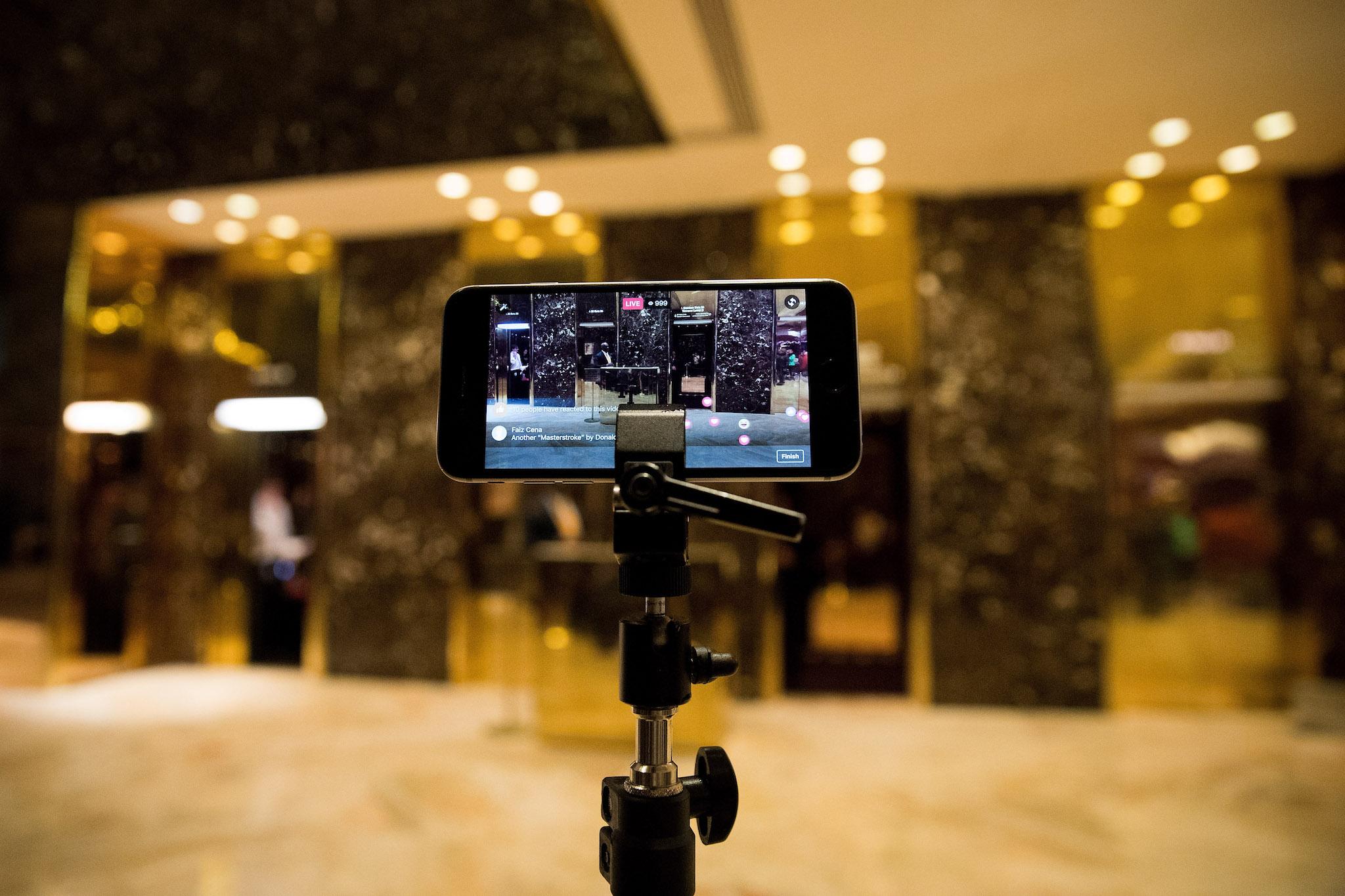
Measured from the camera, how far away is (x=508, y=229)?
183 inches

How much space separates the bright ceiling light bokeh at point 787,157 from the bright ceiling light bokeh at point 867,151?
23 cm

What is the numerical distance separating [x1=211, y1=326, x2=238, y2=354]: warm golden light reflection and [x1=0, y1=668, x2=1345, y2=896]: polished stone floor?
223 centimetres

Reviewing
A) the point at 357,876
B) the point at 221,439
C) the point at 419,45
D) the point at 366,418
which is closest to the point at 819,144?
the point at 419,45

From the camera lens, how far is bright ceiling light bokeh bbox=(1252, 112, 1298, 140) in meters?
3.37

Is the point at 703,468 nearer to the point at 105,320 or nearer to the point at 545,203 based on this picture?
the point at 545,203

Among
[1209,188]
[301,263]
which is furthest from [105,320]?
[1209,188]

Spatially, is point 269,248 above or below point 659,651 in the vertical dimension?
above

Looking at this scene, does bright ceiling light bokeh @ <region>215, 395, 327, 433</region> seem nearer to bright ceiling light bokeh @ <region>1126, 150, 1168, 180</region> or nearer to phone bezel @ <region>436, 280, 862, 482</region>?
phone bezel @ <region>436, 280, 862, 482</region>

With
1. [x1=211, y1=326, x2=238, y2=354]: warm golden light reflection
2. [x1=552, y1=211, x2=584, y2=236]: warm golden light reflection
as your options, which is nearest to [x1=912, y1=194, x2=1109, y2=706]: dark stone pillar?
[x1=552, y1=211, x2=584, y2=236]: warm golden light reflection

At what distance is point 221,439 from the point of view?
196 inches

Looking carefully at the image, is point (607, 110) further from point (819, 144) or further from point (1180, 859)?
point (1180, 859)

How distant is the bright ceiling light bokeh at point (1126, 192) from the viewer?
4047 millimetres

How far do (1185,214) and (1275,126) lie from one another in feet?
2.00

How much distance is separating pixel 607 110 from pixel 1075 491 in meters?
3.11
